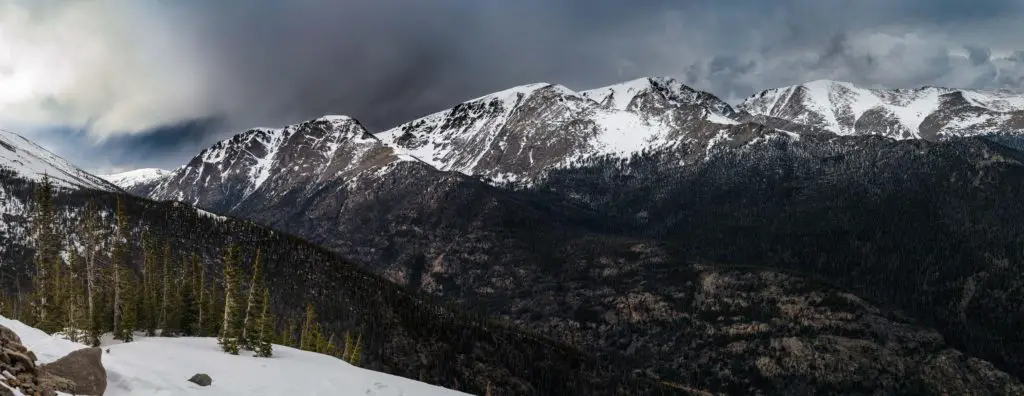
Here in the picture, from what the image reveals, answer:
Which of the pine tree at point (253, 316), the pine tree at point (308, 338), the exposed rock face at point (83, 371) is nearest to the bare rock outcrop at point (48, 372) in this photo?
the exposed rock face at point (83, 371)

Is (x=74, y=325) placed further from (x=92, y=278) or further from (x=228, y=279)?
(x=228, y=279)

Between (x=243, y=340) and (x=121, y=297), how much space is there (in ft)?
96.3

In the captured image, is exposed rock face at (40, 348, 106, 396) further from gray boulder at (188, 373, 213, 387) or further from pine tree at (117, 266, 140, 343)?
pine tree at (117, 266, 140, 343)

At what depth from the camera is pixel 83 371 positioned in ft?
67.7

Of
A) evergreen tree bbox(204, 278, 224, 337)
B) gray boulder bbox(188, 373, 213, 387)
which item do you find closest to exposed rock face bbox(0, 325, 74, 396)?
gray boulder bbox(188, 373, 213, 387)

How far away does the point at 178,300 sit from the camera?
75438 mm

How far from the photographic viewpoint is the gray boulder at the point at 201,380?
25016 mm

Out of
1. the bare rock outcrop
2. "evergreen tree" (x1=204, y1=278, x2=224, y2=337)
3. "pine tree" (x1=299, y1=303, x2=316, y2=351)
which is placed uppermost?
the bare rock outcrop

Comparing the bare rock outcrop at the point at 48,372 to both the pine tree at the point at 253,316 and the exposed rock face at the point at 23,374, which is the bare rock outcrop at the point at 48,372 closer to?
the exposed rock face at the point at 23,374

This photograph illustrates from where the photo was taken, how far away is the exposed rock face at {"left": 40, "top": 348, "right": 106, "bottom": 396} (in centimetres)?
2020

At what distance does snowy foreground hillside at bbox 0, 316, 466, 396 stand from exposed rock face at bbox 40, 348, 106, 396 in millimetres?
776

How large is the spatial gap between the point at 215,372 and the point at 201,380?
266 cm

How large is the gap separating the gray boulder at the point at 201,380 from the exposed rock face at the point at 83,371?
13.9 feet

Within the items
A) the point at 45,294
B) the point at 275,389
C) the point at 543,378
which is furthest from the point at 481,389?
the point at 275,389
